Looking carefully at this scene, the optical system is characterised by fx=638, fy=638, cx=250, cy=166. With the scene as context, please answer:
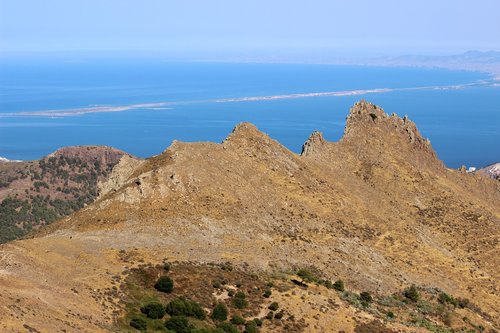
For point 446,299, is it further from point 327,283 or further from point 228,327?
point 228,327

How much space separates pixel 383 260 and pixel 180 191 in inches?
731

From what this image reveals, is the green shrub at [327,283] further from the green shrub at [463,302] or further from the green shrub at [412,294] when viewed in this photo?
the green shrub at [463,302]

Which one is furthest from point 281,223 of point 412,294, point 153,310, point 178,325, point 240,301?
point 178,325

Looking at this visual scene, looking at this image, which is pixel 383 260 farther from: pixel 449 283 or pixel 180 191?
pixel 180 191

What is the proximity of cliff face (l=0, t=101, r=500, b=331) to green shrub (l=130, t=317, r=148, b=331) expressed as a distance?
1196 millimetres

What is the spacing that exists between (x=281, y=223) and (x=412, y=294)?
13008 millimetres

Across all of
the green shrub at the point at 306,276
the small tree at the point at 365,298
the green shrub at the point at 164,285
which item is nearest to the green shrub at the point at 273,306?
the green shrub at the point at 164,285

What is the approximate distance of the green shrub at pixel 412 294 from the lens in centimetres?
4921

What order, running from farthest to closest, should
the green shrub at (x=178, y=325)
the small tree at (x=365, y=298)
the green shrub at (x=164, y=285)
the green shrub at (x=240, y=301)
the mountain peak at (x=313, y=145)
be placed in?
1. the mountain peak at (x=313, y=145)
2. the small tree at (x=365, y=298)
3. the green shrub at (x=164, y=285)
4. the green shrub at (x=240, y=301)
5. the green shrub at (x=178, y=325)

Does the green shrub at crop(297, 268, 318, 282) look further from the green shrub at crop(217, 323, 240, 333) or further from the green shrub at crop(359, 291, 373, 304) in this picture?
the green shrub at crop(217, 323, 240, 333)

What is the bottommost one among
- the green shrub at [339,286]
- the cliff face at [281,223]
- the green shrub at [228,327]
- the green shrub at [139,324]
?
the green shrub at [139,324]

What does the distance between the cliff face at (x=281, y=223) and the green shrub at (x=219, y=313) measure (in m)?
5.03

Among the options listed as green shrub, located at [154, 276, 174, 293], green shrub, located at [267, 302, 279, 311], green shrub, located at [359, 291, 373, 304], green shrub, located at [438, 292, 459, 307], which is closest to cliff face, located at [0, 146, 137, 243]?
green shrub, located at [154, 276, 174, 293]

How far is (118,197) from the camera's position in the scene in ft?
178
